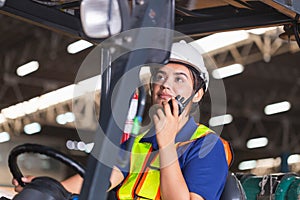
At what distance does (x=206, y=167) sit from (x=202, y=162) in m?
0.03

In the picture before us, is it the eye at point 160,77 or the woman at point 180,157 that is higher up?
the eye at point 160,77

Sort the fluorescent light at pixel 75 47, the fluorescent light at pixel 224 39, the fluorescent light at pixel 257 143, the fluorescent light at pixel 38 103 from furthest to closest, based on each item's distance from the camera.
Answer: the fluorescent light at pixel 257 143, the fluorescent light at pixel 38 103, the fluorescent light at pixel 75 47, the fluorescent light at pixel 224 39

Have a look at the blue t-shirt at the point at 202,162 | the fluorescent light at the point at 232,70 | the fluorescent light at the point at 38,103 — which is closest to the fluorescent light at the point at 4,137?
the fluorescent light at the point at 38,103

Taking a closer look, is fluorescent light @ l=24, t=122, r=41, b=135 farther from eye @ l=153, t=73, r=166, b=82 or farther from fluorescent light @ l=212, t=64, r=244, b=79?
eye @ l=153, t=73, r=166, b=82

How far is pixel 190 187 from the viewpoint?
261cm

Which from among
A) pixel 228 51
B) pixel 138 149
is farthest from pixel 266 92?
pixel 138 149

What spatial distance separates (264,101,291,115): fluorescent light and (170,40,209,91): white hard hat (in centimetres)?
1469

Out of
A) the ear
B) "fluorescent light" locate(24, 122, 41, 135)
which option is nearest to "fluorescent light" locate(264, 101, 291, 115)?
"fluorescent light" locate(24, 122, 41, 135)

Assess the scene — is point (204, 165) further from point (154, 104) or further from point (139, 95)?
point (139, 95)

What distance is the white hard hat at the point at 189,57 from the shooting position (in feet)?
8.80

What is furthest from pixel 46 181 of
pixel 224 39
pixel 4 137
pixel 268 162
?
pixel 268 162

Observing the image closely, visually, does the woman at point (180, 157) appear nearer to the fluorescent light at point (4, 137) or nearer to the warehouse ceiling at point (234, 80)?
the warehouse ceiling at point (234, 80)

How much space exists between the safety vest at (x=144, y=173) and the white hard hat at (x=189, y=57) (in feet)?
0.83

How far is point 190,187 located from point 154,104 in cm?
46
